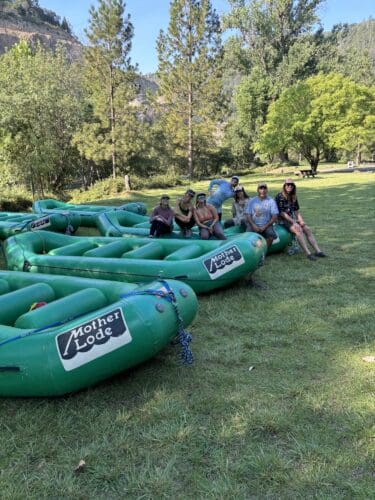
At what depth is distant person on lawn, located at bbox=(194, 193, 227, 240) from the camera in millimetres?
6816

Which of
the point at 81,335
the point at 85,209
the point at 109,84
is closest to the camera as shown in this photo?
the point at 81,335

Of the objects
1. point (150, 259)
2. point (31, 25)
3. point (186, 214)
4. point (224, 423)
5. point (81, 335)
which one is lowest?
point (224, 423)

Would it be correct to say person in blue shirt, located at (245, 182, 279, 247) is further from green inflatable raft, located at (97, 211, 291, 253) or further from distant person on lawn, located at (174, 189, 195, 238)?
distant person on lawn, located at (174, 189, 195, 238)

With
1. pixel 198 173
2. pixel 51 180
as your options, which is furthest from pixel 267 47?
pixel 51 180

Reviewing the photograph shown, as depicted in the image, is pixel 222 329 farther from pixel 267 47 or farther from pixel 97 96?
pixel 267 47

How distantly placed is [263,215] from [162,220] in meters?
1.59

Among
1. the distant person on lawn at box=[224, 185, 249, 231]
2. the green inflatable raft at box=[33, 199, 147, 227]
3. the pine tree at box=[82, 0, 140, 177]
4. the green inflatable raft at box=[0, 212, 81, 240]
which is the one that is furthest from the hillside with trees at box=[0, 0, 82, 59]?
the distant person on lawn at box=[224, 185, 249, 231]

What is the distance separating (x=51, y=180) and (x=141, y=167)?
5.70 m

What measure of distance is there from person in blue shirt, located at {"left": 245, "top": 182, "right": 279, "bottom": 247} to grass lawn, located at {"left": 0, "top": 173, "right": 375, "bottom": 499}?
2242 mm

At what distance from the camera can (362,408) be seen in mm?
2883

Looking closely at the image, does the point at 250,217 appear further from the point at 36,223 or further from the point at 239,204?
the point at 36,223

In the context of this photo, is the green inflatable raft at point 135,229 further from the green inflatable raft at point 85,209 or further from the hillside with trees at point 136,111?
the hillside with trees at point 136,111

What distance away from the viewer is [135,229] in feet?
25.5

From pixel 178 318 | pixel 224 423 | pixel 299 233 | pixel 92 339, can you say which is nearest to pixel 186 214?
pixel 299 233
